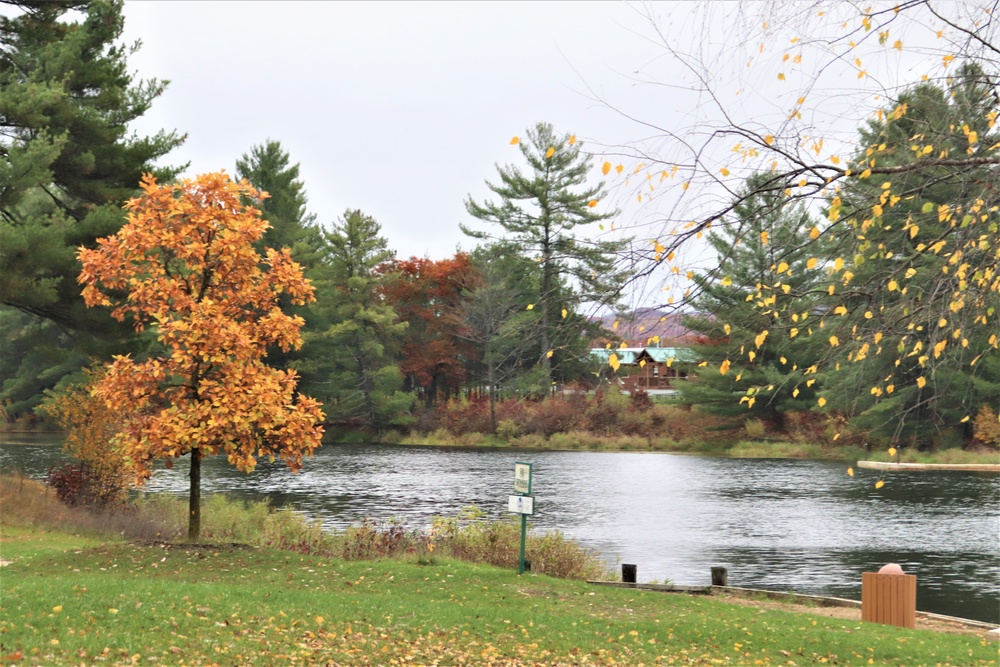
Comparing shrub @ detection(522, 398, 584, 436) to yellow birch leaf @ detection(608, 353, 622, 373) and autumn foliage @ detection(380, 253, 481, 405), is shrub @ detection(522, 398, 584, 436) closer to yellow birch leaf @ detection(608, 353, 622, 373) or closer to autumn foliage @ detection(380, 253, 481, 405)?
autumn foliage @ detection(380, 253, 481, 405)

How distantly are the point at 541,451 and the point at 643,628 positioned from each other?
3863cm

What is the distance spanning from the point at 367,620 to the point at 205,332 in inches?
248

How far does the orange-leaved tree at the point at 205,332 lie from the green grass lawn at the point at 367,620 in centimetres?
170

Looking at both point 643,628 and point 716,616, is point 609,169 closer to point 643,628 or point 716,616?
point 643,628

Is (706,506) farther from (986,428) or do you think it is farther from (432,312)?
(432,312)

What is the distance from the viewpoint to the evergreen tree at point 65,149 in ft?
66.0

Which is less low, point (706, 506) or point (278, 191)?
point (278, 191)

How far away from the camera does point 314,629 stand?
984cm

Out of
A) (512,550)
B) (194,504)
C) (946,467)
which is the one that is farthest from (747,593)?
(946,467)

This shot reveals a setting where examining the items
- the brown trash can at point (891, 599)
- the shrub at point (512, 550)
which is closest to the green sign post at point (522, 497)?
the shrub at point (512, 550)

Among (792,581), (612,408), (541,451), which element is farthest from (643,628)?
(612,408)

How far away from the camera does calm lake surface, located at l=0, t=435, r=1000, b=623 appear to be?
19.8m

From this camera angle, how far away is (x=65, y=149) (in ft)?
74.1

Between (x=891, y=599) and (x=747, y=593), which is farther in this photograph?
(x=747, y=593)
